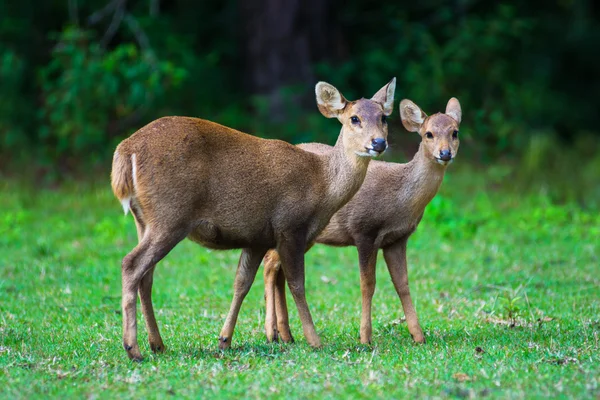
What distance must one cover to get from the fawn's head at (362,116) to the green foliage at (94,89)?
9.35 m

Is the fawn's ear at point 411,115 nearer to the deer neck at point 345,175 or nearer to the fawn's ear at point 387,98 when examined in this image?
the fawn's ear at point 387,98

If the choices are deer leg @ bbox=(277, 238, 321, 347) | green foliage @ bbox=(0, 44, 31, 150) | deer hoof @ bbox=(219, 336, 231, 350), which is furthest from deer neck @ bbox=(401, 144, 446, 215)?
green foliage @ bbox=(0, 44, 31, 150)

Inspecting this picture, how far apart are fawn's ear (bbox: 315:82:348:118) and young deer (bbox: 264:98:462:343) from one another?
0.69m

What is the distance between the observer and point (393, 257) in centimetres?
829

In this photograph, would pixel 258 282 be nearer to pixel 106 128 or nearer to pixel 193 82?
pixel 106 128

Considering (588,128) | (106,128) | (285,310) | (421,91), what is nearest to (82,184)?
(106,128)

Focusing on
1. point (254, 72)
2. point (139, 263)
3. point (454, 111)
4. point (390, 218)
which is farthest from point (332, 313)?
point (254, 72)

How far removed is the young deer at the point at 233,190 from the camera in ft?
23.1

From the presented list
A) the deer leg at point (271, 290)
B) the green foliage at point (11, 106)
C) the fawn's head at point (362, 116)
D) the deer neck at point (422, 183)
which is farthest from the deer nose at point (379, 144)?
the green foliage at point (11, 106)

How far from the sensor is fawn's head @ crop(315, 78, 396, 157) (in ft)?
25.1

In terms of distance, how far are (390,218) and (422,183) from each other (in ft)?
1.29

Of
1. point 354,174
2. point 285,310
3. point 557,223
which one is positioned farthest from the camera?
point 557,223

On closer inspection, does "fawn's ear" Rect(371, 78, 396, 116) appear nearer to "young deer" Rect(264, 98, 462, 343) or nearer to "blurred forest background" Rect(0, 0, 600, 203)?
"young deer" Rect(264, 98, 462, 343)

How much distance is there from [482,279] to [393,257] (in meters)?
2.72
